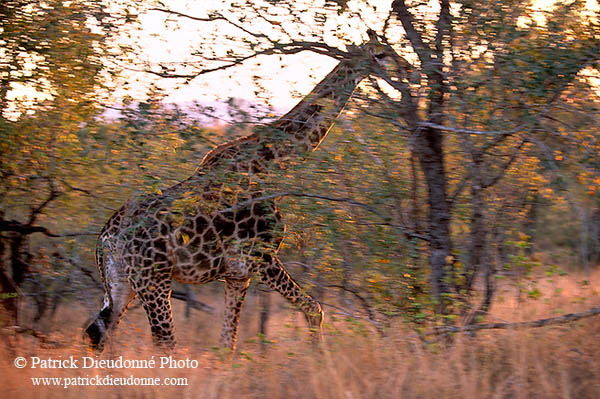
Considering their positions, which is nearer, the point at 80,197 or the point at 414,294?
the point at 414,294

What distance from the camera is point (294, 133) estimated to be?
549cm

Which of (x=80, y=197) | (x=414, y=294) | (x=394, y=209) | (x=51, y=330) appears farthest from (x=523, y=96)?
(x=51, y=330)

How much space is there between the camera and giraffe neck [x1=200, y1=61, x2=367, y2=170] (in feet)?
15.9

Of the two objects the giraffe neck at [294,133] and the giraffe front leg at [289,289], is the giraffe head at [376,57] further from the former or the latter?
A: the giraffe front leg at [289,289]

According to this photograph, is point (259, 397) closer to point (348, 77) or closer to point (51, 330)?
point (348, 77)

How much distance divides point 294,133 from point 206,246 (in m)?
1.39

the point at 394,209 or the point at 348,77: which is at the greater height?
the point at 348,77

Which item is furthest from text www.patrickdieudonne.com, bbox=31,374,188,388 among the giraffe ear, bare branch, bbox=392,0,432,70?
bare branch, bbox=392,0,432,70

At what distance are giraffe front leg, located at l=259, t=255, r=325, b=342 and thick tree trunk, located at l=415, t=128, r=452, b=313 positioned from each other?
1.35 m

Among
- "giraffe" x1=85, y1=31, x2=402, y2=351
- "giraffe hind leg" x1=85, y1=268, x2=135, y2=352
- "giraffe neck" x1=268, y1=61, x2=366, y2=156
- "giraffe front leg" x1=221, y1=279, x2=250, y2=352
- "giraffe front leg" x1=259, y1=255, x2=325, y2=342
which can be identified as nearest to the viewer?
"giraffe neck" x1=268, y1=61, x2=366, y2=156

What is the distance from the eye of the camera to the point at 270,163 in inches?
191

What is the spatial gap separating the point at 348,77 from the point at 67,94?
2568mm

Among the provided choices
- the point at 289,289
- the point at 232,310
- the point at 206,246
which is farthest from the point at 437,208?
the point at 232,310

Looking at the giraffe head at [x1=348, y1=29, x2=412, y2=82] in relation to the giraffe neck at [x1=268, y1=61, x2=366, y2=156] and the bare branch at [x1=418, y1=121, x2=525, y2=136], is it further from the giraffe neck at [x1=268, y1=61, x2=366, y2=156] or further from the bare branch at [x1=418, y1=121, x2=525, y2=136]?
the bare branch at [x1=418, y1=121, x2=525, y2=136]
